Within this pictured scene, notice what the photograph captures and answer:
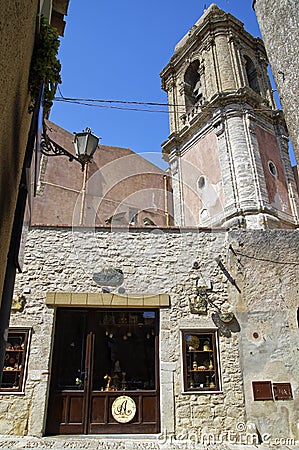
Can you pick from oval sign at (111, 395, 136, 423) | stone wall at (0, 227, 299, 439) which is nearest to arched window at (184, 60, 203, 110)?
stone wall at (0, 227, 299, 439)

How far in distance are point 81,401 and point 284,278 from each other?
5.21m

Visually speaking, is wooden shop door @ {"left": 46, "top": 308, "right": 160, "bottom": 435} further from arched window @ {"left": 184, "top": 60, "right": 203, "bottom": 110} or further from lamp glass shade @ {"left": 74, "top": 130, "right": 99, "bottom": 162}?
arched window @ {"left": 184, "top": 60, "right": 203, "bottom": 110}

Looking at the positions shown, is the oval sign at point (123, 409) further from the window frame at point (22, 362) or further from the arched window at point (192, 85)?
the arched window at point (192, 85)

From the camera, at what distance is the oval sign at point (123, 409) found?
22.3 ft

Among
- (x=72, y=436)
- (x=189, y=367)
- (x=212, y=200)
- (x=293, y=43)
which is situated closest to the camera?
(x=293, y=43)

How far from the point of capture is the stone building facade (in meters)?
2.31

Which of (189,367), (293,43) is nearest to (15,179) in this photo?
(293,43)

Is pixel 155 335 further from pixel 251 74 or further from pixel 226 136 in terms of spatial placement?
pixel 251 74

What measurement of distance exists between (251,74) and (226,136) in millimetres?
5958

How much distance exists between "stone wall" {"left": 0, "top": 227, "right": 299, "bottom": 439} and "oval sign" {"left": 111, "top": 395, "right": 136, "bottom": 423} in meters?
0.71

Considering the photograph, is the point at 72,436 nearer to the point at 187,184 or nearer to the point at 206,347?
the point at 206,347

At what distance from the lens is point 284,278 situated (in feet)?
24.8

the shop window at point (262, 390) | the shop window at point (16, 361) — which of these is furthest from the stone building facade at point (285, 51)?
the shop window at point (16, 361)

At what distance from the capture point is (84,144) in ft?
15.5
